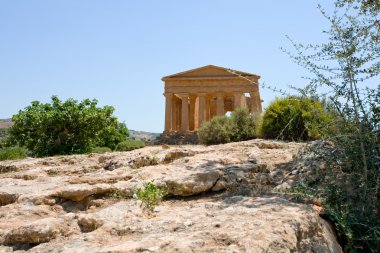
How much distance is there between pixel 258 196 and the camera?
3480mm

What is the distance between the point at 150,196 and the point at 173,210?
0.25 m

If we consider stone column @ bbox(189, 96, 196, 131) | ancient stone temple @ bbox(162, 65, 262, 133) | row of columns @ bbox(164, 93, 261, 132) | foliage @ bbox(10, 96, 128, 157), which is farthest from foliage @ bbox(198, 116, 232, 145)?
stone column @ bbox(189, 96, 196, 131)

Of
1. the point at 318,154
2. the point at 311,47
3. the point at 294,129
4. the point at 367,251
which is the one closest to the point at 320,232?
the point at 367,251

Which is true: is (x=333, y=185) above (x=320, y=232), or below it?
above

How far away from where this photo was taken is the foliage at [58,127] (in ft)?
59.9

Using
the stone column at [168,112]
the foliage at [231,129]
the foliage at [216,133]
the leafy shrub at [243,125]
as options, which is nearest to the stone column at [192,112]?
the stone column at [168,112]

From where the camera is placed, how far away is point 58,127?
1861cm

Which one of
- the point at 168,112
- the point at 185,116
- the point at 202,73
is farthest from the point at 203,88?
the point at 168,112

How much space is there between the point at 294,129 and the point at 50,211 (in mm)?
6577

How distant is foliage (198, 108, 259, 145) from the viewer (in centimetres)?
1105

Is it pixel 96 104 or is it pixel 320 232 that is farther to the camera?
pixel 96 104

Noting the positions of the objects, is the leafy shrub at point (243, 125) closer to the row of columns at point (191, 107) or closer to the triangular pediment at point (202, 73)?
the row of columns at point (191, 107)

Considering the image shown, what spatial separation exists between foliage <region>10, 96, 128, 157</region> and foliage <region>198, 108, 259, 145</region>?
27.4 feet

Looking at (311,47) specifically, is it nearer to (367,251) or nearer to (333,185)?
(333,185)
